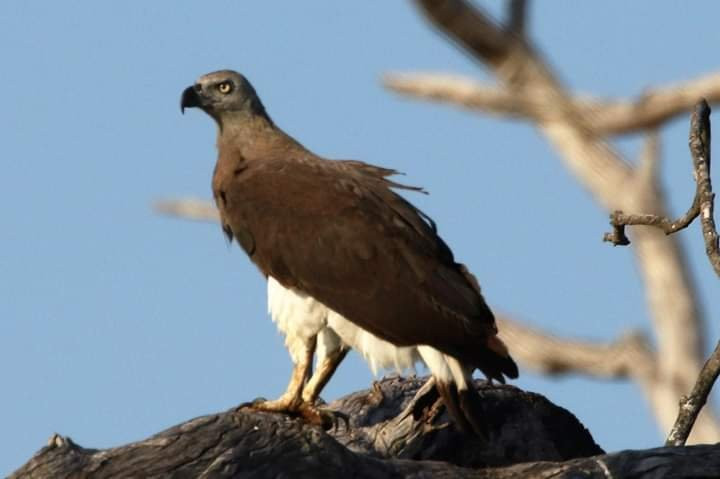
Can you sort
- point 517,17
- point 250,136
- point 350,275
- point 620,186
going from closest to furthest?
point 350,275, point 250,136, point 517,17, point 620,186

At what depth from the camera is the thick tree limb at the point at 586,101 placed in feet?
63.3

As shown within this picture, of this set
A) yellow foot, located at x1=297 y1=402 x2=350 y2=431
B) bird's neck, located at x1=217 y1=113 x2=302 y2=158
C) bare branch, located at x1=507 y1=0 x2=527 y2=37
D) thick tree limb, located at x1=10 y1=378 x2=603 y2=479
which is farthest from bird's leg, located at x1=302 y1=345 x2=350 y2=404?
bare branch, located at x1=507 y1=0 x2=527 y2=37

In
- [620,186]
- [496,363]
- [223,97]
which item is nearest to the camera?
[496,363]

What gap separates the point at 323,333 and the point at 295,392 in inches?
19.3

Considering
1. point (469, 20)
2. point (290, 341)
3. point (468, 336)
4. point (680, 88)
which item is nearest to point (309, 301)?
point (290, 341)

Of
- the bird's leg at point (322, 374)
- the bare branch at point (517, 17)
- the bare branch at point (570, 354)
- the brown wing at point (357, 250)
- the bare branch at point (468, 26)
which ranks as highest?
the bare branch at point (468, 26)

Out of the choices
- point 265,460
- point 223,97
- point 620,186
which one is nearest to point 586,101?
point 620,186

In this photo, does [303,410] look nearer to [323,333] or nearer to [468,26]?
[323,333]

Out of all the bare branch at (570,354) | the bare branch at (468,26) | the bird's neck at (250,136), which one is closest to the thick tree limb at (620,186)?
the bare branch at (468,26)

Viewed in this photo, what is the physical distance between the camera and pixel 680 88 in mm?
19828

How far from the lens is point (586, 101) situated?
65.1ft

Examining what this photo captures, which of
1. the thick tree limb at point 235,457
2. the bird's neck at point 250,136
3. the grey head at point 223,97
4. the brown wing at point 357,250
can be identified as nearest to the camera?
the thick tree limb at point 235,457

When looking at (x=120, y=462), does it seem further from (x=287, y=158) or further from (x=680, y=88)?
(x=680, y=88)

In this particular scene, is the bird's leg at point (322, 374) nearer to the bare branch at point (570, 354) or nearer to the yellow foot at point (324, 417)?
the yellow foot at point (324, 417)
